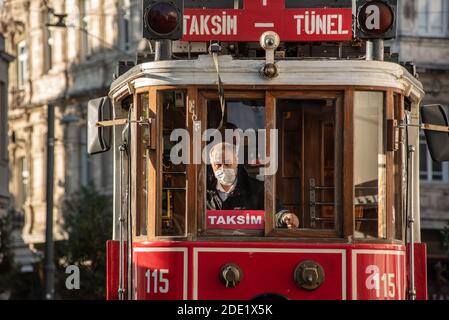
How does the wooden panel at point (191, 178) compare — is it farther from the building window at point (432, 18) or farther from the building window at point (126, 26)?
the building window at point (126, 26)

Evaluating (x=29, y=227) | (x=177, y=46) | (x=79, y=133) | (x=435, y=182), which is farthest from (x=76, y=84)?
(x=177, y=46)

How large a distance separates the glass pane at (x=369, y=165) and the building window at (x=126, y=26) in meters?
34.6

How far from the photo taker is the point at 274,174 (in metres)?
12.0

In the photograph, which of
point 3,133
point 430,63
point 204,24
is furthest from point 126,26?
point 204,24

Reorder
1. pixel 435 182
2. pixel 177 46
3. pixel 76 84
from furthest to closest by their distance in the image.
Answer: pixel 76 84 < pixel 435 182 < pixel 177 46

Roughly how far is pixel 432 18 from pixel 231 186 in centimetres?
2991

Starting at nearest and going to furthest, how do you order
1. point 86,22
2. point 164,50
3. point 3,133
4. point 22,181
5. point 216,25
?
point 164,50 < point 216,25 < point 3,133 < point 86,22 < point 22,181

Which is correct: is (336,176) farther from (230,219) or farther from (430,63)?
(430,63)

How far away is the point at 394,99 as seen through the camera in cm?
1222

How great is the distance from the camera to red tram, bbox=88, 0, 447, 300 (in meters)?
11.8

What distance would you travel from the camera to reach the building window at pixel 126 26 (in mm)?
46656
